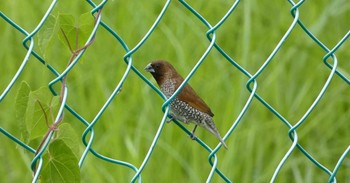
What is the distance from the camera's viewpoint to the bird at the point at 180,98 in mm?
2848

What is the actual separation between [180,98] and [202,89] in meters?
Result: 1.50

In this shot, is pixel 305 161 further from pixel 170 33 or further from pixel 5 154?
pixel 5 154

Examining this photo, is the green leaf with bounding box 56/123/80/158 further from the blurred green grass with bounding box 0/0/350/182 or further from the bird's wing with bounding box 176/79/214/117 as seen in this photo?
the blurred green grass with bounding box 0/0/350/182

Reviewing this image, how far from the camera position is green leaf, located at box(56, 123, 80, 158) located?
6.14 feet

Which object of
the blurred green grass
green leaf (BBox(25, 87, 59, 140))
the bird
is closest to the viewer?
green leaf (BBox(25, 87, 59, 140))

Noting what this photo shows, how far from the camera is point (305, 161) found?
174 inches

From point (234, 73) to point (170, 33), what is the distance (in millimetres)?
377

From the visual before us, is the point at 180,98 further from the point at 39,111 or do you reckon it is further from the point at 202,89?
the point at 202,89

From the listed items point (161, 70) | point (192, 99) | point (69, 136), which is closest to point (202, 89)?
point (192, 99)

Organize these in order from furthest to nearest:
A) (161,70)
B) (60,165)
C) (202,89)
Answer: (202,89) → (161,70) → (60,165)

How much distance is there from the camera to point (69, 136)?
74.1 inches

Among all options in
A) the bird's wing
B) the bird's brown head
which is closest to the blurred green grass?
the bird's wing

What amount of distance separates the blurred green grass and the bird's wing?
0.92 metres

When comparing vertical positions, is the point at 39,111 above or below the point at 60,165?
above
